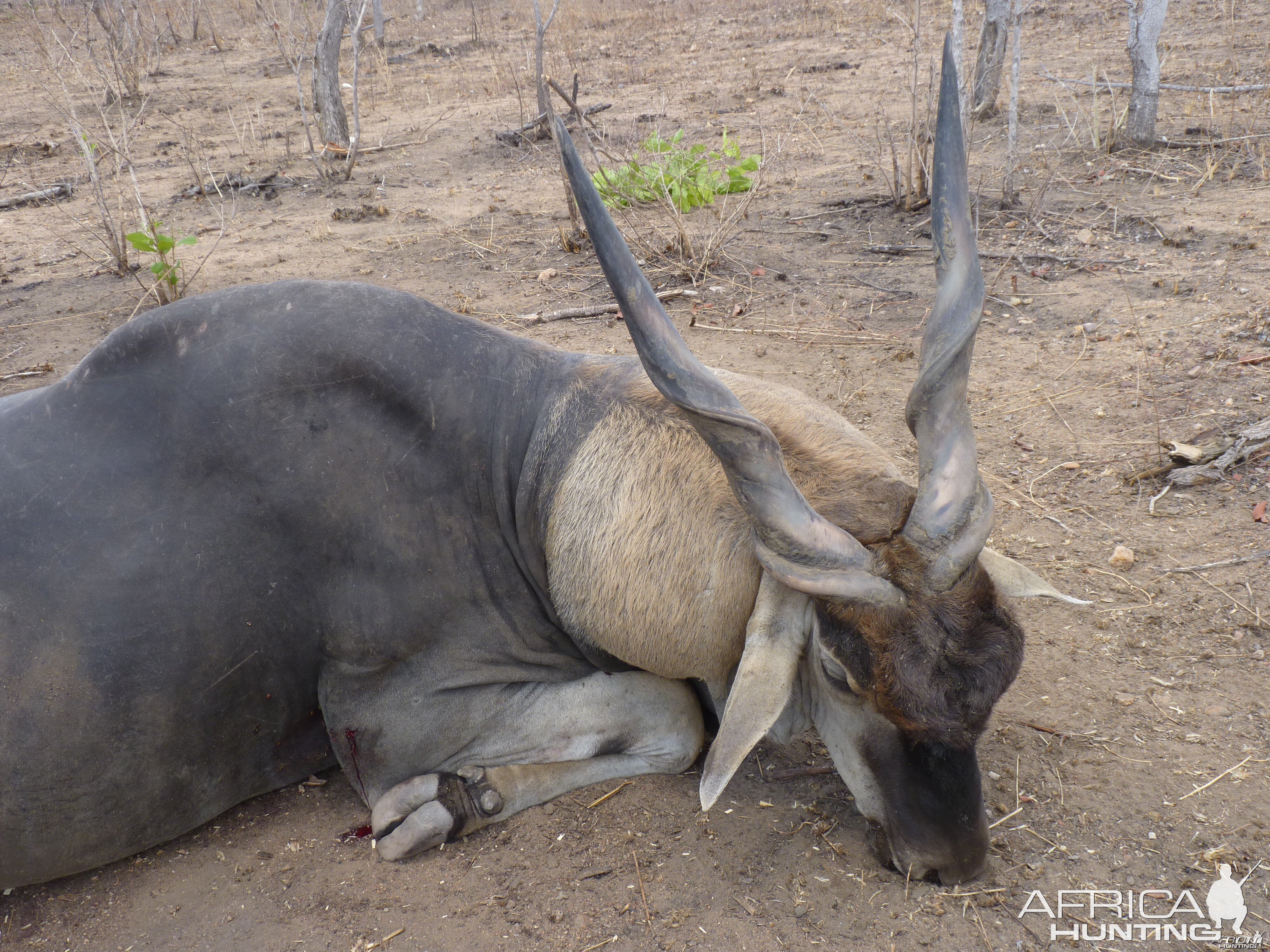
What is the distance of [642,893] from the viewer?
3121 millimetres

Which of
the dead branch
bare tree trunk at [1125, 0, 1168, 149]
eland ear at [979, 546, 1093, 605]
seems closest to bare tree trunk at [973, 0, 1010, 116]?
the dead branch

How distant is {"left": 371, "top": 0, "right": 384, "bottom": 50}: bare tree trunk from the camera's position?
764 inches

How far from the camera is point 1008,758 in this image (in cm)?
347

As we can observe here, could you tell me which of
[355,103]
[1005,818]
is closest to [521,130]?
[355,103]

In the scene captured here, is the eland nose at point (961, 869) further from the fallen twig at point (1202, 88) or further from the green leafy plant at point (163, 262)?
the fallen twig at point (1202, 88)

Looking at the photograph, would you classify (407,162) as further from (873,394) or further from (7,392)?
(873,394)

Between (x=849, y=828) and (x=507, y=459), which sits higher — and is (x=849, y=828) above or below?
below

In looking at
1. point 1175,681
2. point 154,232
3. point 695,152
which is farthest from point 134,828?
point 695,152

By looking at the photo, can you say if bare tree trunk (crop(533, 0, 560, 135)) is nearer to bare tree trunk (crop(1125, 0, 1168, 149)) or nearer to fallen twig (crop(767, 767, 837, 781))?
bare tree trunk (crop(1125, 0, 1168, 149))

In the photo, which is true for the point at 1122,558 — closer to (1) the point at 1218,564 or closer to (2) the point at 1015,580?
(1) the point at 1218,564

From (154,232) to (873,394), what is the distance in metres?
4.99

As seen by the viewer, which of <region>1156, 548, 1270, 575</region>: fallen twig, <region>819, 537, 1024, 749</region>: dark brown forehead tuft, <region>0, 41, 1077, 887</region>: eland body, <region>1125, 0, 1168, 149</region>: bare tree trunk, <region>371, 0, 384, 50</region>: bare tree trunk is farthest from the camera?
<region>371, 0, 384, 50</region>: bare tree trunk

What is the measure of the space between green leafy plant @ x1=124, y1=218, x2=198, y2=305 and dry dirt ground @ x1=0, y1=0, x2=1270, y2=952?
462mm

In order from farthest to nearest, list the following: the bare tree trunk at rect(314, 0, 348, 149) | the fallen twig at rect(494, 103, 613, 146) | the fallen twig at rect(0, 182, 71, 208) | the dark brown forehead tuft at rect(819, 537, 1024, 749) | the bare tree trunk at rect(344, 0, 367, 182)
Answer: the fallen twig at rect(494, 103, 613, 146) → the bare tree trunk at rect(314, 0, 348, 149) → the fallen twig at rect(0, 182, 71, 208) → the bare tree trunk at rect(344, 0, 367, 182) → the dark brown forehead tuft at rect(819, 537, 1024, 749)
